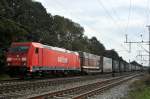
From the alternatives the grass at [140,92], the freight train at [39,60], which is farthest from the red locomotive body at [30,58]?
the grass at [140,92]

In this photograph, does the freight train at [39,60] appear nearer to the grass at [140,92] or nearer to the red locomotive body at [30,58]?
the red locomotive body at [30,58]

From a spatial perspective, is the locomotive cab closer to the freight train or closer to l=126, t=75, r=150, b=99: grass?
the freight train

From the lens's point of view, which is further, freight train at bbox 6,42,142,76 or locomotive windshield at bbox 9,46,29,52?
locomotive windshield at bbox 9,46,29,52

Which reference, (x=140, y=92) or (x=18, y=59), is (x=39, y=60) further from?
(x=140, y=92)

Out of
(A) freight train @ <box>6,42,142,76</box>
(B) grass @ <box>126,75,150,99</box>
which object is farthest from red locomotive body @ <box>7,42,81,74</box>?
(B) grass @ <box>126,75,150,99</box>

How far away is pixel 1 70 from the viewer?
41656 mm

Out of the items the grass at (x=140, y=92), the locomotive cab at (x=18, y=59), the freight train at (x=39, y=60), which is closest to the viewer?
the grass at (x=140, y=92)

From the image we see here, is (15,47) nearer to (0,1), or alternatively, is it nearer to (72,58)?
(72,58)

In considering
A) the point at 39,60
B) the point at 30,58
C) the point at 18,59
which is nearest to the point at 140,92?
the point at 30,58

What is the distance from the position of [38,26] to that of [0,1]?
60.5ft

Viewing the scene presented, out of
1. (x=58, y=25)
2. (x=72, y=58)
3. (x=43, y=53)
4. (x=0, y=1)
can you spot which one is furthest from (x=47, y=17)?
(x=43, y=53)

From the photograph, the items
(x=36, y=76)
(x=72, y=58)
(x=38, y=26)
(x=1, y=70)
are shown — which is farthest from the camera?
(x=38, y=26)

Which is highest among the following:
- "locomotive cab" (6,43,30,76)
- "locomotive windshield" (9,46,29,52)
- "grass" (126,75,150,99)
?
"locomotive windshield" (9,46,29,52)

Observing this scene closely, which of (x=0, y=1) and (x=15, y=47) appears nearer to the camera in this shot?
(x=15, y=47)
